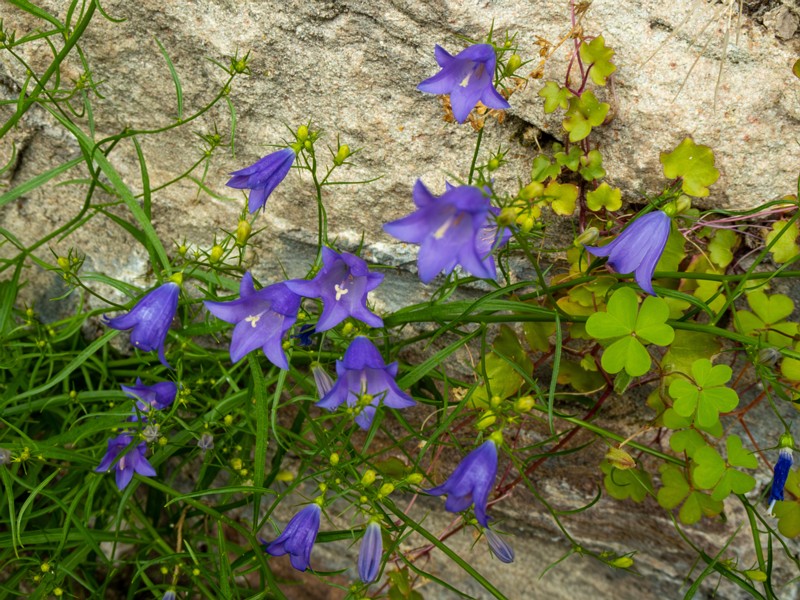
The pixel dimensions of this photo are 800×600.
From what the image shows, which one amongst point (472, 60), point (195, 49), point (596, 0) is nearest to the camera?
point (472, 60)

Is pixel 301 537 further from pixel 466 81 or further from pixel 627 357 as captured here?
pixel 466 81

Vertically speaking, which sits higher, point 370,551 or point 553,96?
point 553,96

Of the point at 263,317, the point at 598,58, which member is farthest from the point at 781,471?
the point at 263,317

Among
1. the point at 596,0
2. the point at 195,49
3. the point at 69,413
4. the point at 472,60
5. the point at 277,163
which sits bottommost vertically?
the point at 69,413

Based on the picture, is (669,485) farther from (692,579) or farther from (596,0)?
(596,0)

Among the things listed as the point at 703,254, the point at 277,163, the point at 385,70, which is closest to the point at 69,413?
the point at 277,163
